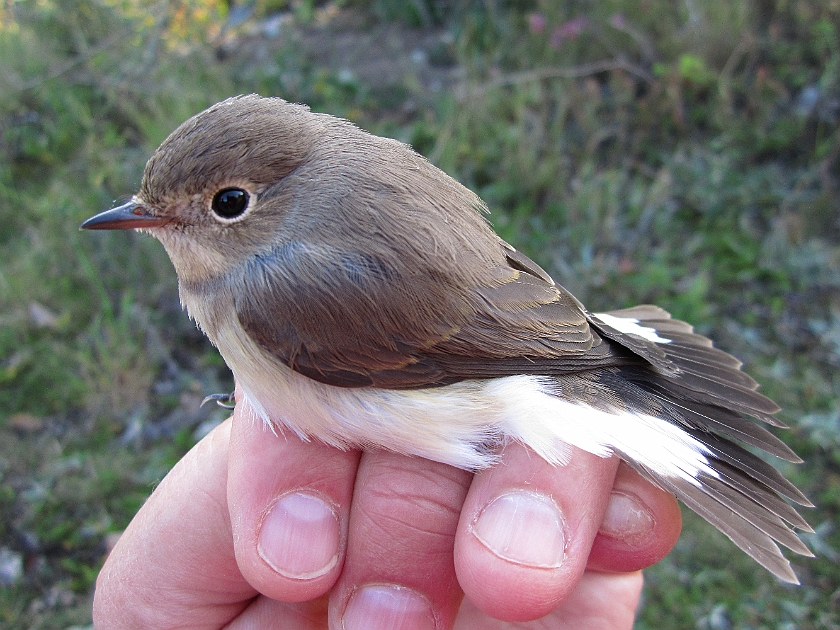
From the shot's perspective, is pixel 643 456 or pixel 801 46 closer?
pixel 643 456

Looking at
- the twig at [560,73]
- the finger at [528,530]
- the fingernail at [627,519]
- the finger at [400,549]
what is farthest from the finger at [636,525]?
the twig at [560,73]

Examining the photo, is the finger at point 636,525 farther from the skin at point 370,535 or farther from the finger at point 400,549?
the finger at point 400,549

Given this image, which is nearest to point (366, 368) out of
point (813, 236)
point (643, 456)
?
point (643, 456)

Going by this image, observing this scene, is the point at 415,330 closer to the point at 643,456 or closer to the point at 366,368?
the point at 366,368

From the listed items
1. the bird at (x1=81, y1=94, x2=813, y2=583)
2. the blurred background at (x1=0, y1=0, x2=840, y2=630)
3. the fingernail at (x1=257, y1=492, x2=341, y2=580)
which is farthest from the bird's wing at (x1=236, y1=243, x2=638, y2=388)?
the blurred background at (x1=0, y1=0, x2=840, y2=630)

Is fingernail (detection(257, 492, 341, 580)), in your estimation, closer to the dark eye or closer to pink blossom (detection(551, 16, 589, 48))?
the dark eye

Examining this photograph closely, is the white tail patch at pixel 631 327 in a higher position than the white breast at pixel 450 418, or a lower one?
lower

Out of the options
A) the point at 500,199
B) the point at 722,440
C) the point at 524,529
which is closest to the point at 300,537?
A: the point at 524,529
